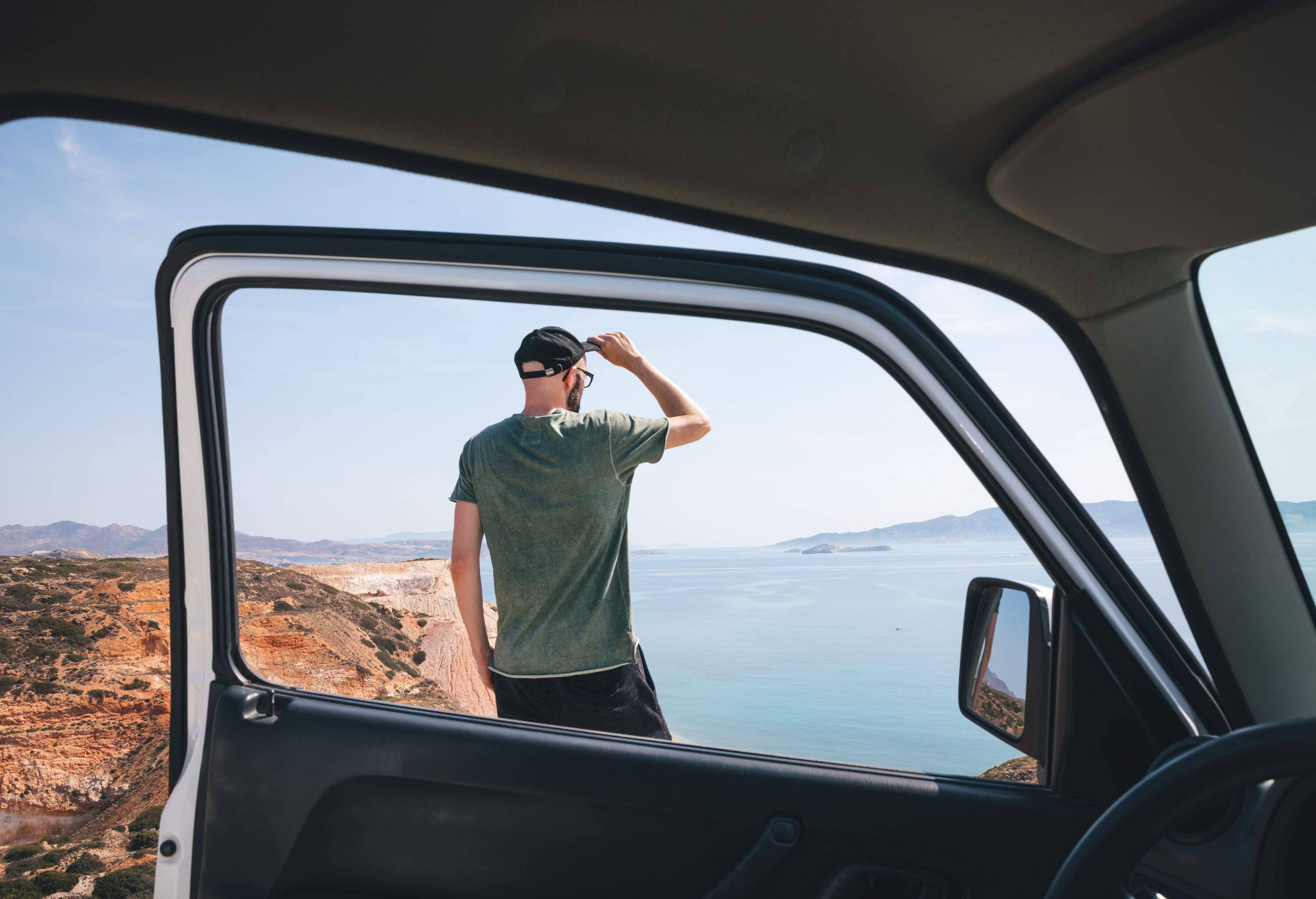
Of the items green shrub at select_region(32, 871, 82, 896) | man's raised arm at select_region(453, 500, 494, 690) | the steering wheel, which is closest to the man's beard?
man's raised arm at select_region(453, 500, 494, 690)

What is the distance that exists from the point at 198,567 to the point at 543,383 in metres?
0.78

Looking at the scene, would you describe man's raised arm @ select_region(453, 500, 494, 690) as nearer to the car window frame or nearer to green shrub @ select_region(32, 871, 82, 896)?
the car window frame

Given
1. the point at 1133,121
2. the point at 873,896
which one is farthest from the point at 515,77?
the point at 873,896

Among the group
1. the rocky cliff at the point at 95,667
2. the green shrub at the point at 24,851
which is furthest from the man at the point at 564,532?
the green shrub at the point at 24,851

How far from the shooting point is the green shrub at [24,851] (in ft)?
29.2

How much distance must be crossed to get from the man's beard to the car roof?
0.43 metres

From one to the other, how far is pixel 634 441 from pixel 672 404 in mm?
131

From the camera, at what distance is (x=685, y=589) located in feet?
7.04

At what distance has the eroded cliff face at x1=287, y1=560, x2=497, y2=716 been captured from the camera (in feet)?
5.84

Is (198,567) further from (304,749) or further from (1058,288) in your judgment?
(1058,288)

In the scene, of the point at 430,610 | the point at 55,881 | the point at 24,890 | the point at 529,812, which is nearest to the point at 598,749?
the point at 529,812

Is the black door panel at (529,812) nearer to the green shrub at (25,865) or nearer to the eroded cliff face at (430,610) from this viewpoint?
the eroded cliff face at (430,610)

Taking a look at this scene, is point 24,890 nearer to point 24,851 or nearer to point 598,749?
point 24,851

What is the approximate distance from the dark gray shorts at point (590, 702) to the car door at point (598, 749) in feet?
0.63
